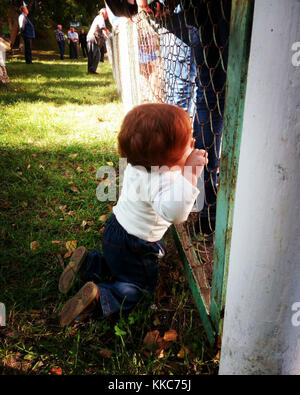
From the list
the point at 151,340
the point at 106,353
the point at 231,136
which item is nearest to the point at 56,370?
the point at 106,353

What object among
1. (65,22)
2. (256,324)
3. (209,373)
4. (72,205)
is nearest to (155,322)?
(209,373)

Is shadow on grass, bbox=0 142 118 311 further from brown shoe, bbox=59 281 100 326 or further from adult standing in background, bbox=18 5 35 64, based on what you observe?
adult standing in background, bbox=18 5 35 64

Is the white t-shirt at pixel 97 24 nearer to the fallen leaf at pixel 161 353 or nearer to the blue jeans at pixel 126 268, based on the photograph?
the blue jeans at pixel 126 268

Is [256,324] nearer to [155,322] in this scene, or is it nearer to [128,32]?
[155,322]

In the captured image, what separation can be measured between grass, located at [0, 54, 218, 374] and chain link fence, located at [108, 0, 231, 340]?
22 centimetres

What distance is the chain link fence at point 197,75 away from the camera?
1472 millimetres

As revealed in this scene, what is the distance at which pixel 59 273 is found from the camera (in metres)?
1.90

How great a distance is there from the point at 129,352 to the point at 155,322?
21cm

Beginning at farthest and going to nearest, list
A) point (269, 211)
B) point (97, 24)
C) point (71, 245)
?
point (97, 24) < point (71, 245) < point (269, 211)

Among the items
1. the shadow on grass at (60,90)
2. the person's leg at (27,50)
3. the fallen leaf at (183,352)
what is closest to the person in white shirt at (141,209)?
the fallen leaf at (183,352)

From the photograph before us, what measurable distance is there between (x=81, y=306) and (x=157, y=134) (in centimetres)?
91

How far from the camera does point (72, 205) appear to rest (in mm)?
2631

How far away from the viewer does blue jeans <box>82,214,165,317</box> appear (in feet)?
5.17

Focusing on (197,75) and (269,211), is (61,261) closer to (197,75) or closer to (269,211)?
(197,75)
